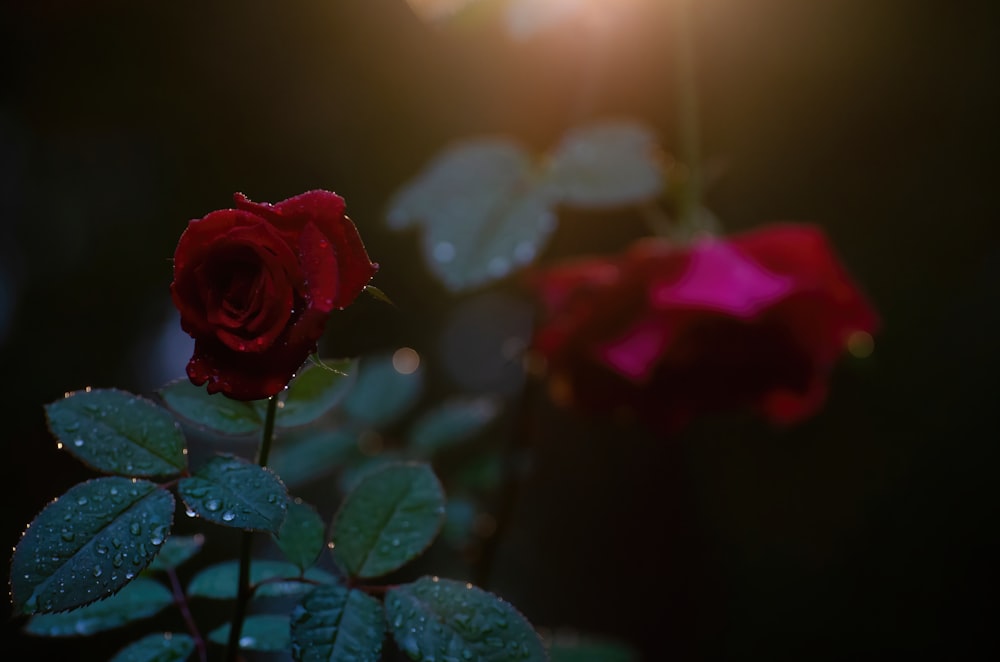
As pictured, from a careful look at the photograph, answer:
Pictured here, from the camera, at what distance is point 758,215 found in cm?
100

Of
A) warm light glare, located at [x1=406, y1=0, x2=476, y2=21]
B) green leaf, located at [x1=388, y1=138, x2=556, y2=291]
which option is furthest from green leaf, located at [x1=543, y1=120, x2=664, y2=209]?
warm light glare, located at [x1=406, y1=0, x2=476, y2=21]

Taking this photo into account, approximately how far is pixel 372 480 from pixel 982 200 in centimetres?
87

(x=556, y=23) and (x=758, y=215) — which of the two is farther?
(x=758, y=215)

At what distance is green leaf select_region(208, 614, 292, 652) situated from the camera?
32cm

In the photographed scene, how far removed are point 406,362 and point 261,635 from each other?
0.37 metres

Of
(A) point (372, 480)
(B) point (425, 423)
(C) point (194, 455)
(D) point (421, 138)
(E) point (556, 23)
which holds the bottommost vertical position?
(C) point (194, 455)

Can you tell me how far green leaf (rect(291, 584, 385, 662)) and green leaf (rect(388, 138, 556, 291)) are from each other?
265mm

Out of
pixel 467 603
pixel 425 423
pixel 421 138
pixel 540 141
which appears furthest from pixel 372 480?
pixel 421 138

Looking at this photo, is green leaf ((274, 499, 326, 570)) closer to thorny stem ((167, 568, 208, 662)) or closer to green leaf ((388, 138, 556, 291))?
thorny stem ((167, 568, 208, 662))

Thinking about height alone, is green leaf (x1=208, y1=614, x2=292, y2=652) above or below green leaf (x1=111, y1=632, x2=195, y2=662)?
below

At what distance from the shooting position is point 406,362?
0.69 meters

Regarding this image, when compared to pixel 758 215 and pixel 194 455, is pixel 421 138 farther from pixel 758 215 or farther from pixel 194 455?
pixel 194 455

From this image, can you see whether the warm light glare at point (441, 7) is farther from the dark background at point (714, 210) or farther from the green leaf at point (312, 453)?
the green leaf at point (312, 453)

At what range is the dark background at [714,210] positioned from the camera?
3.04 feet
